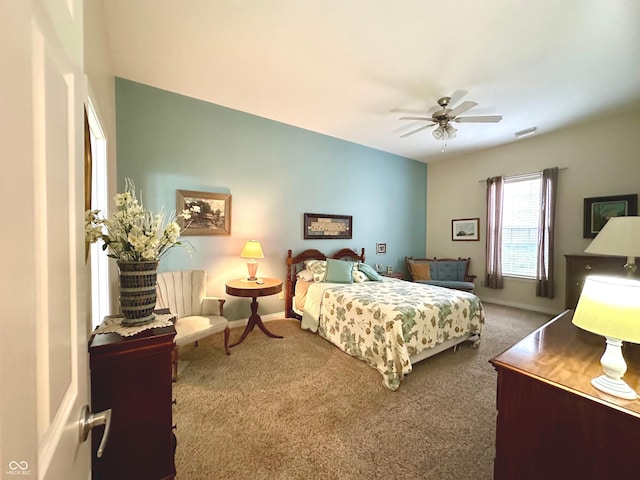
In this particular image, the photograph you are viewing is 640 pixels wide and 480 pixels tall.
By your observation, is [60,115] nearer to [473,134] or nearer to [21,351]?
[21,351]

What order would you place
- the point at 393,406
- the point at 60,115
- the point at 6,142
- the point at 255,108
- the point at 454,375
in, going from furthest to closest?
the point at 255,108 < the point at 454,375 < the point at 393,406 < the point at 60,115 < the point at 6,142

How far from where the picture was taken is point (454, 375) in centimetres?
241

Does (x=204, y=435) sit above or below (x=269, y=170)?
below

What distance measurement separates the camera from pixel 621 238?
6.27ft

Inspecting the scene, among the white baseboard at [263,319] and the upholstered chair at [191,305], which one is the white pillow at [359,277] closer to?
the white baseboard at [263,319]

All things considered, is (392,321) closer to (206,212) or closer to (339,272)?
(339,272)

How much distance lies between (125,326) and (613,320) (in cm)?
202

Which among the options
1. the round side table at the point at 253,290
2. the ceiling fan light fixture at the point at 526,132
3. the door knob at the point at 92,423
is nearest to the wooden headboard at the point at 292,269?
the round side table at the point at 253,290

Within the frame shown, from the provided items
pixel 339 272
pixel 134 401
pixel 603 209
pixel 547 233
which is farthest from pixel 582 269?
pixel 134 401

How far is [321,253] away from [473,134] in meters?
3.19

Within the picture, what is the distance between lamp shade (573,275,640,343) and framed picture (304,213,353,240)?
3.39 metres

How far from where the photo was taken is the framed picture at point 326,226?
164 inches

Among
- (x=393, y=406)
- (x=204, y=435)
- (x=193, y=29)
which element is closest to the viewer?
(x=204, y=435)

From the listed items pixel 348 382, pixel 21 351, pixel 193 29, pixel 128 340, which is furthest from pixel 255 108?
pixel 21 351
